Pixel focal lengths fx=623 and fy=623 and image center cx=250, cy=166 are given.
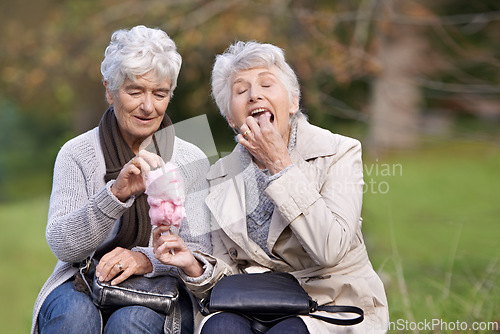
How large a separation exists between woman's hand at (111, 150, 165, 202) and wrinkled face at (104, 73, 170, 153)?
0.31 metres

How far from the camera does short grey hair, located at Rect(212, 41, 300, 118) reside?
294cm

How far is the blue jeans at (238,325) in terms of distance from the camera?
2.51 metres

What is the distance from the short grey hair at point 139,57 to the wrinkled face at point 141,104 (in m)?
0.03

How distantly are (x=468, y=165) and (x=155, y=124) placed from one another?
9040mm

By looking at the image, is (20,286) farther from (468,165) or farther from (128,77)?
(468,165)

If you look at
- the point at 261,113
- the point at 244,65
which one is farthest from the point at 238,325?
the point at 244,65

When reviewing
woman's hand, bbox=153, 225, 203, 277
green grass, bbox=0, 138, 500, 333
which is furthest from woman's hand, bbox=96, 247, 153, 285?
green grass, bbox=0, 138, 500, 333

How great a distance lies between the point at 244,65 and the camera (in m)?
2.95

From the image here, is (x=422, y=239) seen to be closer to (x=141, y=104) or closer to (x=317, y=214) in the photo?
(x=317, y=214)

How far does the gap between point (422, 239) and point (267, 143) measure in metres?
5.63

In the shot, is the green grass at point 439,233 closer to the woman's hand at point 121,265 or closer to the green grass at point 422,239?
the green grass at point 422,239

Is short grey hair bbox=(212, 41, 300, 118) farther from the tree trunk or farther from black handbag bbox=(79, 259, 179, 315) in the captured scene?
the tree trunk

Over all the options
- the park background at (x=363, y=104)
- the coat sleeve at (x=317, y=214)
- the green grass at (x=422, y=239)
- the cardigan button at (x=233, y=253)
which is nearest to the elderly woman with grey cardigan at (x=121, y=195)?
the cardigan button at (x=233, y=253)

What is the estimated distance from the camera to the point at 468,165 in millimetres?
10914
